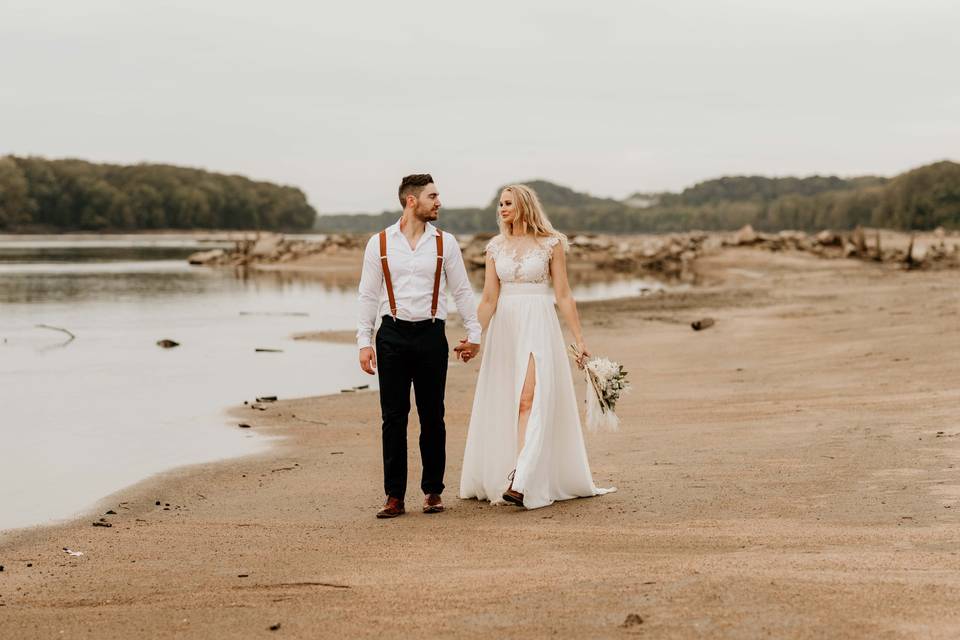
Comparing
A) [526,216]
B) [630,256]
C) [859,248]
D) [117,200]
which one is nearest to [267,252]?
[630,256]

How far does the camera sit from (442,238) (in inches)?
285

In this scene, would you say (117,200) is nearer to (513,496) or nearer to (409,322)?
(409,322)

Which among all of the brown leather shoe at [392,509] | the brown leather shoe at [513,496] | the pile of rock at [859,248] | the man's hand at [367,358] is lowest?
the brown leather shoe at [392,509]

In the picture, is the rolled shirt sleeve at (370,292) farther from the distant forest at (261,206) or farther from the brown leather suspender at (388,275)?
the distant forest at (261,206)

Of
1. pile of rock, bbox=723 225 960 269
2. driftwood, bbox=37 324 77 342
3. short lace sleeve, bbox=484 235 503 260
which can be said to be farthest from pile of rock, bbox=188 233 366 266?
short lace sleeve, bbox=484 235 503 260

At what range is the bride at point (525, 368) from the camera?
295 inches

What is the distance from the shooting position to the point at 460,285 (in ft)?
24.2

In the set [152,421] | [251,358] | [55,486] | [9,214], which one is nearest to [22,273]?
[251,358]

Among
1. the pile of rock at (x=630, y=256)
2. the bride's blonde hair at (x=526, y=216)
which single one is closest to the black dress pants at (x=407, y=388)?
the bride's blonde hair at (x=526, y=216)

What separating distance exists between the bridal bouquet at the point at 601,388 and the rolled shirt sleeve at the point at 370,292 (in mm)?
1419

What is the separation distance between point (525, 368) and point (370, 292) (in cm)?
112

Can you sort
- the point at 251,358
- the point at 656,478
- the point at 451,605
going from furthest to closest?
the point at 251,358, the point at 656,478, the point at 451,605

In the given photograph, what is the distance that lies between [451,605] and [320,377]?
1164 cm

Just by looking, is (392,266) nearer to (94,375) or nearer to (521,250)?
(521,250)
